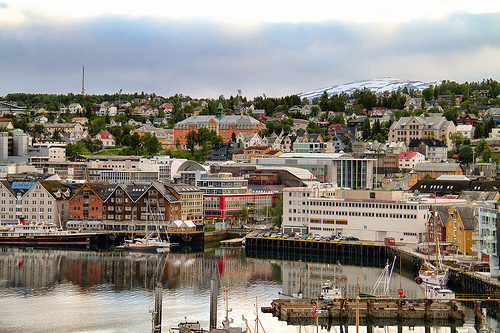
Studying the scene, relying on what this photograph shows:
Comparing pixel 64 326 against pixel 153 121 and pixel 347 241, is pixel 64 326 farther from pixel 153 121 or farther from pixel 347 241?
pixel 153 121

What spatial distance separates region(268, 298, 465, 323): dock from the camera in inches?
1716

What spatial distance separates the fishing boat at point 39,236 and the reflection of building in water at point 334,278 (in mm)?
20454

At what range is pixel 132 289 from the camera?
52438 mm

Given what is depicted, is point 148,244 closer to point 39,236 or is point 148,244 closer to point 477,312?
point 39,236

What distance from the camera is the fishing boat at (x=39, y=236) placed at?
2963 inches

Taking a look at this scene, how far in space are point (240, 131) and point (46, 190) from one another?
5835 centimetres

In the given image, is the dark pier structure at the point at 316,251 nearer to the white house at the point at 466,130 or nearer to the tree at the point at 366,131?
the white house at the point at 466,130

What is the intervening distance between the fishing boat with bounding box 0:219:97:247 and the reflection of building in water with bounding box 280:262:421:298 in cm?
2045

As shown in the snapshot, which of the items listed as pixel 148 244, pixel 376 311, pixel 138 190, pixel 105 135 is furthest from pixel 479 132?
pixel 376 311

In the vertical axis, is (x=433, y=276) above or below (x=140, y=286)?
above

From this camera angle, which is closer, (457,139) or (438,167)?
(438,167)

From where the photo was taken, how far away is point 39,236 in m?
75.6

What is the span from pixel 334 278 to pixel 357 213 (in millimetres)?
17038

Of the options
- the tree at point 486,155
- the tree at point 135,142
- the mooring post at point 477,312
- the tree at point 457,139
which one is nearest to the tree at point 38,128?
the tree at point 135,142
